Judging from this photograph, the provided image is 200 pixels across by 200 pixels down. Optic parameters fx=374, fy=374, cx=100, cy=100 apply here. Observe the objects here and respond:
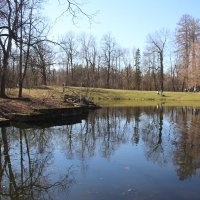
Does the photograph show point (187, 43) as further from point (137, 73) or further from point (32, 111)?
point (32, 111)

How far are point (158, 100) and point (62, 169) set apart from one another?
55.0 meters

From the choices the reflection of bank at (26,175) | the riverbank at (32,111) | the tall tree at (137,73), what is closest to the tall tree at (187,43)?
the tall tree at (137,73)

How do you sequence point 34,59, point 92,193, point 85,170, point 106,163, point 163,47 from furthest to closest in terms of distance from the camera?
point 163,47, point 34,59, point 106,163, point 85,170, point 92,193

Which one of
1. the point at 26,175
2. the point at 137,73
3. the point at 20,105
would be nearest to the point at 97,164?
the point at 26,175

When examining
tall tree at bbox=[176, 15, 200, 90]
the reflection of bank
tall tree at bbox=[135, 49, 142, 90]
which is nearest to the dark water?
the reflection of bank

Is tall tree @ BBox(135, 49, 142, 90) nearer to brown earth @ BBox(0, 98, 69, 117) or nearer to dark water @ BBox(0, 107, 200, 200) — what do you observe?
brown earth @ BBox(0, 98, 69, 117)

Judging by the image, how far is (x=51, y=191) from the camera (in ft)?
34.8

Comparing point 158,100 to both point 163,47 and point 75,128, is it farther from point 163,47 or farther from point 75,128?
point 75,128

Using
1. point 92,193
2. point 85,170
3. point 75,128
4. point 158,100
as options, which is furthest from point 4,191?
point 158,100

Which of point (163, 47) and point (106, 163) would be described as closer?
point (106, 163)

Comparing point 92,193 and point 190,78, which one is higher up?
point 190,78

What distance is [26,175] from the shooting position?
480 inches

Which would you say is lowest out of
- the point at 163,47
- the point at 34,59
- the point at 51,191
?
the point at 51,191

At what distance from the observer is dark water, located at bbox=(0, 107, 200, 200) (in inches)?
416
